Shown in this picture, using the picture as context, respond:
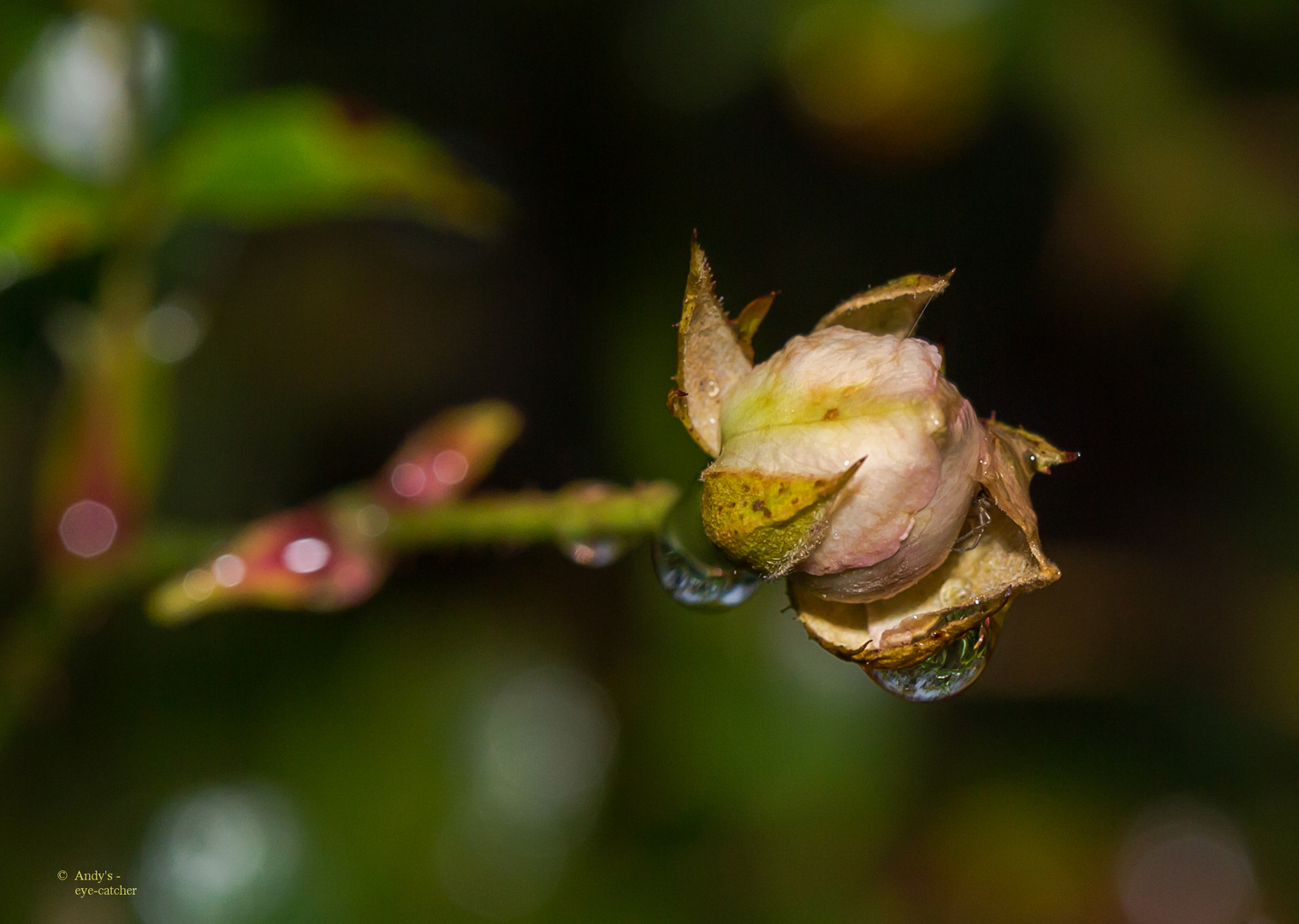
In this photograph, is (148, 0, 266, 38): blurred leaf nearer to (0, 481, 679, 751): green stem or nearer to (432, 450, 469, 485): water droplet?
(0, 481, 679, 751): green stem

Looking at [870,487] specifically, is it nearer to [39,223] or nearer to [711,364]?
[711,364]

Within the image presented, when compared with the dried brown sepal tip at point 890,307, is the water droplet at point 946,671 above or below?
below

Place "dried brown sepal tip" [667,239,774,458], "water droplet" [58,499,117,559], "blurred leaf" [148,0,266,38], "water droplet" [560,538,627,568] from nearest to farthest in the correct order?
"dried brown sepal tip" [667,239,774,458], "water droplet" [560,538,627,568], "water droplet" [58,499,117,559], "blurred leaf" [148,0,266,38]

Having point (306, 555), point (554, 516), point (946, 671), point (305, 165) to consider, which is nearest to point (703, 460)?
point (305, 165)

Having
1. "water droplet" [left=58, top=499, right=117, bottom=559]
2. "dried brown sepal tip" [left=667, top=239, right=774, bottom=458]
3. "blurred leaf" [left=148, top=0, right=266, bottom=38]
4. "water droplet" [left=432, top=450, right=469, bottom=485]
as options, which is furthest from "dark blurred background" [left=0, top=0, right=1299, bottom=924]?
"dried brown sepal tip" [left=667, top=239, right=774, bottom=458]

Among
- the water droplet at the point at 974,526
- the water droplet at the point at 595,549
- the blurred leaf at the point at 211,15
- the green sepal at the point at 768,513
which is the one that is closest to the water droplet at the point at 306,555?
the water droplet at the point at 595,549

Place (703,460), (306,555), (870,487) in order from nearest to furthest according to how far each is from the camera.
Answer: (870,487), (306,555), (703,460)

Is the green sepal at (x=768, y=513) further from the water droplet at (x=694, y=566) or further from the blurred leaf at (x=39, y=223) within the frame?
the blurred leaf at (x=39, y=223)
